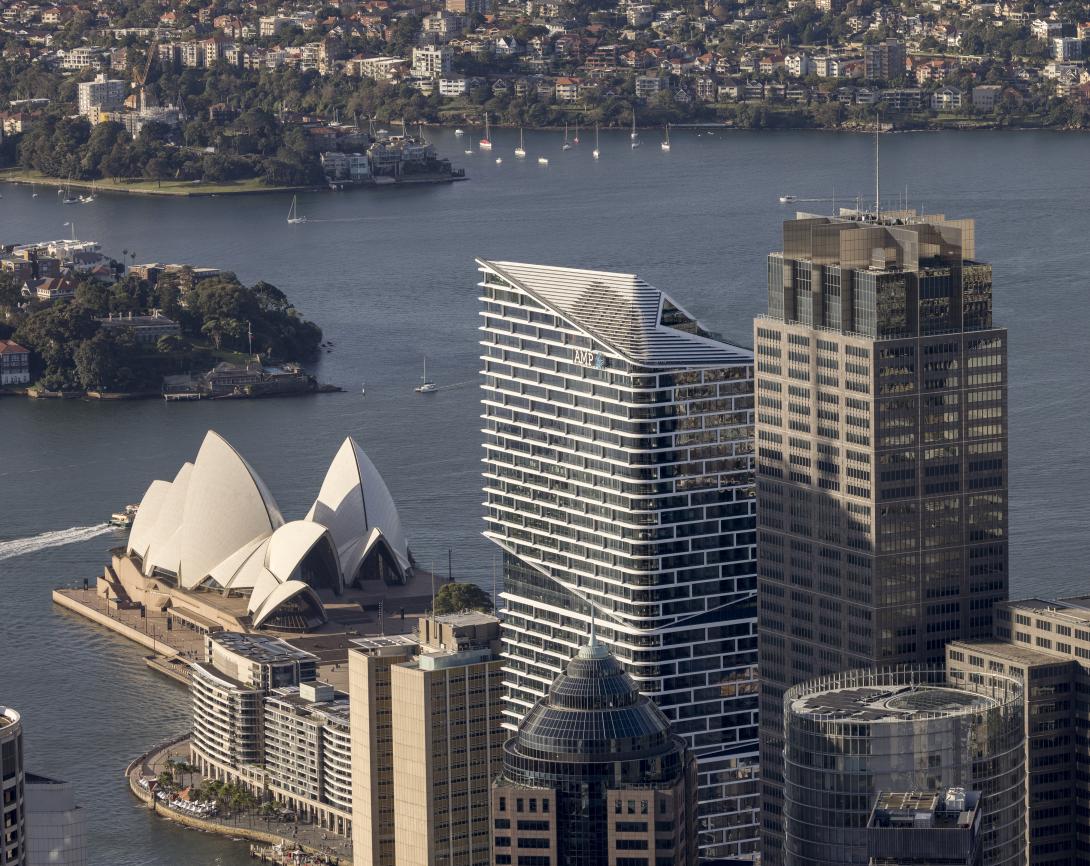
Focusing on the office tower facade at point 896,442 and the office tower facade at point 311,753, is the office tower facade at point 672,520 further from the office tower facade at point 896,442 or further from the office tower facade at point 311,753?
the office tower facade at point 311,753

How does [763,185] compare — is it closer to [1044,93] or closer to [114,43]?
[1044,93]

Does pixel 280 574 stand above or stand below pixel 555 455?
below

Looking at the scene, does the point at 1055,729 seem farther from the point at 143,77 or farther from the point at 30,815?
the point at 143,77

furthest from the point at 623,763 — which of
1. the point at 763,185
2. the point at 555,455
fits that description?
Result: the point at 763,185

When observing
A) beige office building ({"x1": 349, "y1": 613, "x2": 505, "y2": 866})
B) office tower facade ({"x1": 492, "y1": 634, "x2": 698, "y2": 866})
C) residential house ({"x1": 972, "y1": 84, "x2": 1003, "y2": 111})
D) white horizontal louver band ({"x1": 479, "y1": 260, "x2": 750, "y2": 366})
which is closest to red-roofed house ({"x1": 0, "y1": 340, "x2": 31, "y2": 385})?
white horizontal louver band ({"x1": 479, "y1": 260, "x2": 750, "y2": 366})

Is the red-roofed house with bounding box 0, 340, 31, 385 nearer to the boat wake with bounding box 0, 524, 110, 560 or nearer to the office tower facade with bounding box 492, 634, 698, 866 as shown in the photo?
the boat wake with bounding box 0, 524, 110, 560

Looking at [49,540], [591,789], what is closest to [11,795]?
[591,789]
